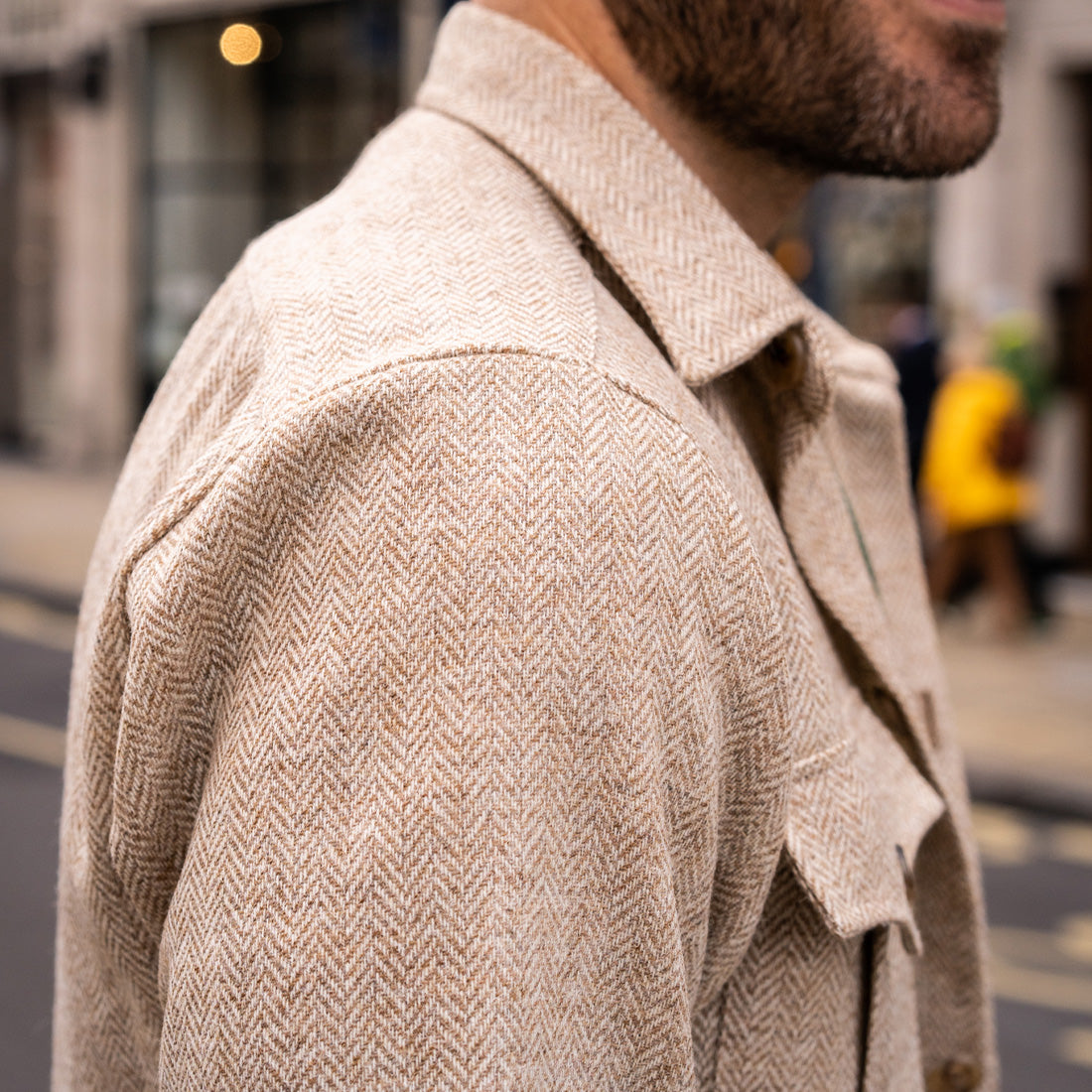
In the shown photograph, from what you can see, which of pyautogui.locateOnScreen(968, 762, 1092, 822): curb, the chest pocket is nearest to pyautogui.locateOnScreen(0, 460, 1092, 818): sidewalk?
pyautogui.locateOnScreen(968, 762, 1092, 822): curb

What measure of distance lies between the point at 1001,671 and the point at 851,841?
770 cm

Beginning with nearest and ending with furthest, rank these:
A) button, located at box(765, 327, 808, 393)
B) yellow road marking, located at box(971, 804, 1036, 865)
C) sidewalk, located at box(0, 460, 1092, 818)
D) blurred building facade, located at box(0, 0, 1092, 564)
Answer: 1. button, located at box(765, 327, 808, 393)
2. yellow road marking, located at box(971, 804, 1036, 865)
3. sidewalk, located at box(0, 460, 1092, 818)
4. blurred building facade, located at box(0, 0, 1092, 564)

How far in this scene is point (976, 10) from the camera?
1394mm

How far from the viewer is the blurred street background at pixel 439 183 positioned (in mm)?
5680

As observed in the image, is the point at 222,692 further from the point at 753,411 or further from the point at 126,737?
the point at 753,411

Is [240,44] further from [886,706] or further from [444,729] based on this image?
[444,729]

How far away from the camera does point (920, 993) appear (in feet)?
5.12

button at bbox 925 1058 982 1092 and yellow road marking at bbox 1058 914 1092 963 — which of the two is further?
yellow road marking at bbox 1058 914 1092 963

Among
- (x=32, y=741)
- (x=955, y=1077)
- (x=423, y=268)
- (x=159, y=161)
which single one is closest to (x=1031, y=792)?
(x=32, y=741)

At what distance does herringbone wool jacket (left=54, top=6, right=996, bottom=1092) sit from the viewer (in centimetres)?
82

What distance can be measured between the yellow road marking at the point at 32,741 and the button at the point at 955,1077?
18.2 feet

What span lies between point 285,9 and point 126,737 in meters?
16.3

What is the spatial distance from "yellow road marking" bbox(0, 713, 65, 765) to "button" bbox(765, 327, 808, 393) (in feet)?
19.4

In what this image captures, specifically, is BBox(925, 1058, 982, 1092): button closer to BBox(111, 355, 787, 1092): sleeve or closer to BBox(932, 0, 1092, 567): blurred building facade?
BBox(111, 355, 787, 1092): sleeve
